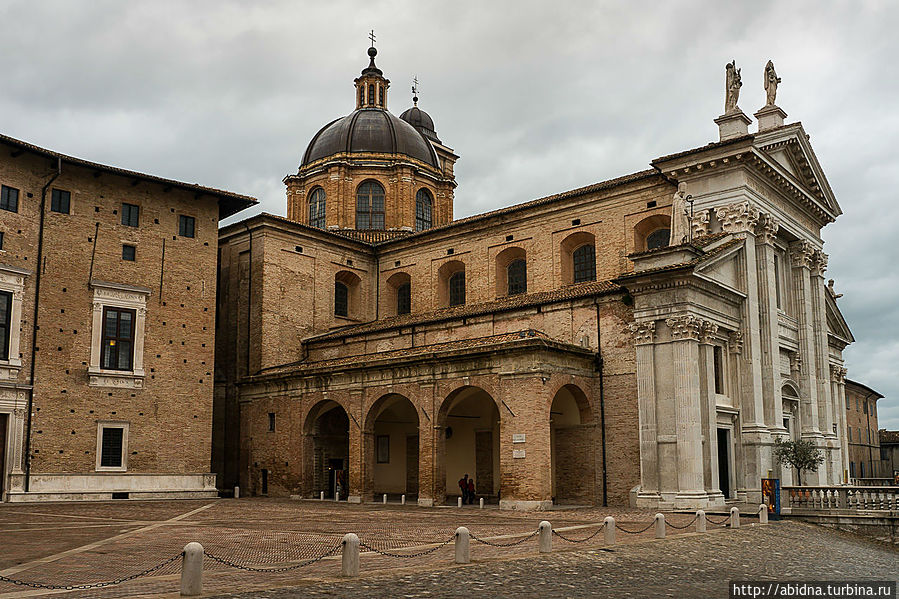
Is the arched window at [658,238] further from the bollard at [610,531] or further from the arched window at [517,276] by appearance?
the bollard at [610,531]

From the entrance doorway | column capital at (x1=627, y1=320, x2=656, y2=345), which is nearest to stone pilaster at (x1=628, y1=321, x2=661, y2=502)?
column capital at (x1=627, y1=320, x2=656, y2=345)

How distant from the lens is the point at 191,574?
369 inches

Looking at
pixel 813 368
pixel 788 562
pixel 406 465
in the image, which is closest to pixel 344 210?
pixel 406 465

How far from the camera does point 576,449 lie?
87.0 feet

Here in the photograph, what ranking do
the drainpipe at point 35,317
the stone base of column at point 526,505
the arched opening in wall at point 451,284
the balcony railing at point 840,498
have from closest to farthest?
the balcony railing at point 840,498
the stone base of column at point 526,505
the drainpipe at point 35,317
the arched opening in wall at point 451,284

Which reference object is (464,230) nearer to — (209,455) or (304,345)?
(304,345)

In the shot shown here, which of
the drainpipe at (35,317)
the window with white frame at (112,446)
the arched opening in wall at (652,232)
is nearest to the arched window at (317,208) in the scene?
the drainpipe at (35,317)

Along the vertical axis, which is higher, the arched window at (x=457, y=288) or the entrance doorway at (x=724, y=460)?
the arched window at (x=457, y=288)

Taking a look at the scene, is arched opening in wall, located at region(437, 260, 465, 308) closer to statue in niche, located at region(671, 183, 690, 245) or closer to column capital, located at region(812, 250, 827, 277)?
statue in niche, located at region(671, 183, 690, 245)

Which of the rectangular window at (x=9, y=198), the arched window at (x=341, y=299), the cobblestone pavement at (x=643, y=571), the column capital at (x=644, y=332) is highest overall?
the rectangular window at (x=9, y=198)

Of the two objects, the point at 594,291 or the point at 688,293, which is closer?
the point at 688,293

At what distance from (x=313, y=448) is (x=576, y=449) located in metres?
10.3

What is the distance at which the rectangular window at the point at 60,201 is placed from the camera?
28156 millimetres

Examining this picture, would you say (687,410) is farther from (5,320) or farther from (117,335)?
(5,320)
